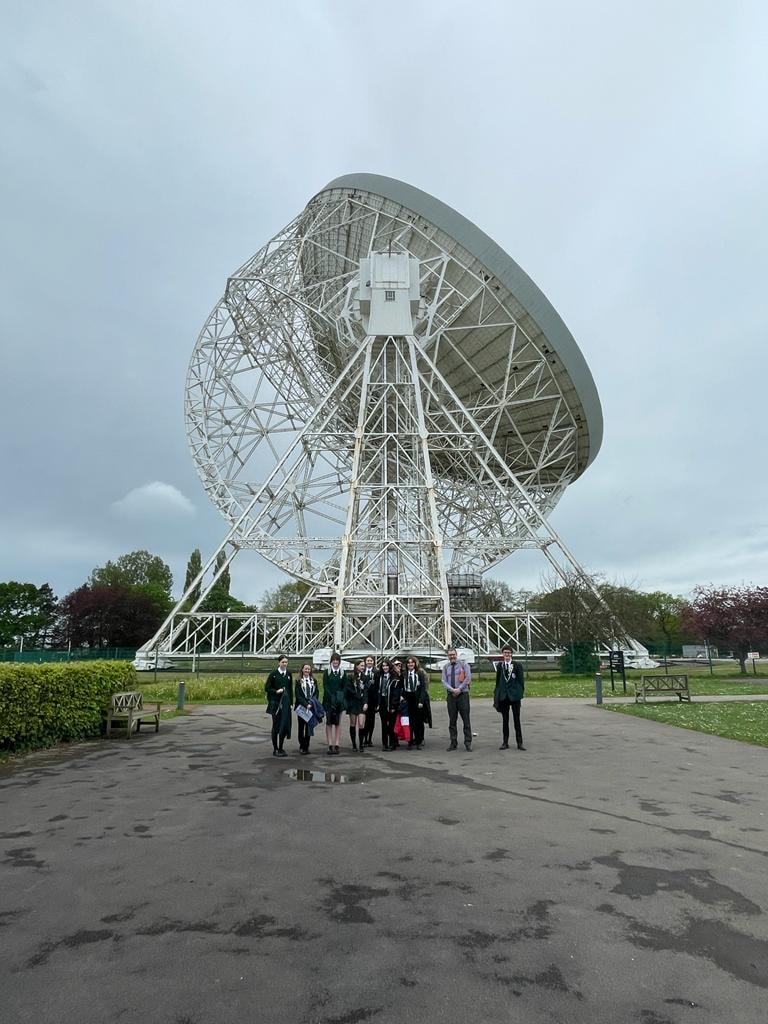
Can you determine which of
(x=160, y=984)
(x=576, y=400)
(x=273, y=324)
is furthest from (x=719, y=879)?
(x=273, y=324)

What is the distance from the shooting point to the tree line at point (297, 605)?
99.5 ft

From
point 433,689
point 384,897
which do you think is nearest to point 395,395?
point 433,689

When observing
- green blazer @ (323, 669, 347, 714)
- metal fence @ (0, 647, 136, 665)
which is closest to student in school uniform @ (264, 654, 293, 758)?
green blazer @ (323, 669, 347, 714)

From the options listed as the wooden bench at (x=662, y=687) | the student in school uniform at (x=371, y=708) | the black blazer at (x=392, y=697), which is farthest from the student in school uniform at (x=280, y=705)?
the wooden bench at (x=662, y=687)

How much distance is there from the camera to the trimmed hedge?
1002 centimetres

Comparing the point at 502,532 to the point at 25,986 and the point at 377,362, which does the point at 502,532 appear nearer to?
the point at 377,362

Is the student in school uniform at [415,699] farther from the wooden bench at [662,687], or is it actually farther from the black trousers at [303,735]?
the wooden bench at [662,687]

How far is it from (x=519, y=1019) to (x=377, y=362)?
25.2m

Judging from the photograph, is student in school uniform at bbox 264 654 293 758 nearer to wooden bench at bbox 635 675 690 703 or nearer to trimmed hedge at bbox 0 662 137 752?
trimmed hedge at bbox 0 662 137 752

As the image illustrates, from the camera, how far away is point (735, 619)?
108 feet

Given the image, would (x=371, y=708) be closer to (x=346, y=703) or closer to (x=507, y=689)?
(x=346, y=703)

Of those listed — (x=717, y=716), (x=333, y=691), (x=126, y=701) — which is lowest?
(x=717, y=716)

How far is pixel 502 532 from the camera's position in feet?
98.7

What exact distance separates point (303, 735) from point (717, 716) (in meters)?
9.51
